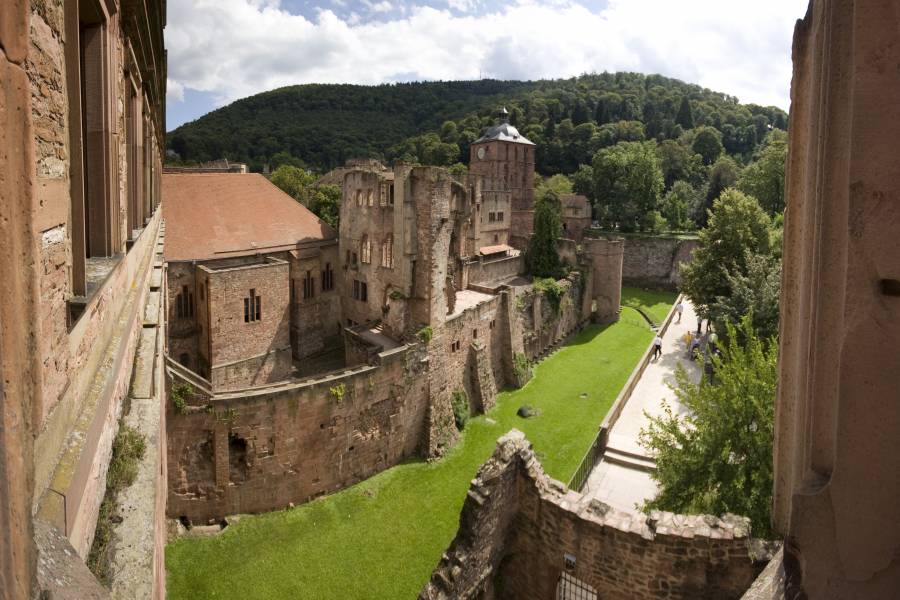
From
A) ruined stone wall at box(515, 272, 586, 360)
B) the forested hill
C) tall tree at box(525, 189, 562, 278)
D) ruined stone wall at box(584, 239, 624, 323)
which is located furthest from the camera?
the forested hill

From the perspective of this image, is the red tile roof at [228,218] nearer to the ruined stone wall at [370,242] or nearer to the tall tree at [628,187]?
the ruined stone wall at [370,242]

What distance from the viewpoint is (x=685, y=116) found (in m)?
111

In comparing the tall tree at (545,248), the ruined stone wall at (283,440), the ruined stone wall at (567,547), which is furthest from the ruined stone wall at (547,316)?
the ruined stone wall at (567,547)

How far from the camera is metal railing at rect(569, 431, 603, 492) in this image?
Answer: 15672 mm

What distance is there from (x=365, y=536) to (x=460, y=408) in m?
8.53

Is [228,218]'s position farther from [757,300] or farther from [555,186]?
[555,186]

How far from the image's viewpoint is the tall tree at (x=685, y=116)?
111 meters

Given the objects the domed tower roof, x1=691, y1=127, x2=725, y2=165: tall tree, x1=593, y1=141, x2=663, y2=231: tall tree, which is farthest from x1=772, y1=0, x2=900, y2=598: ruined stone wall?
x1=691, y1=127, x2=725, y2=165: tall tree

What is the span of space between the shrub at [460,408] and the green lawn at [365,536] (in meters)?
0.37

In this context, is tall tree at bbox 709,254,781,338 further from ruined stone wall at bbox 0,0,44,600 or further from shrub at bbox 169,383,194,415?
ruined stone wall at bbox 0,0,44,600

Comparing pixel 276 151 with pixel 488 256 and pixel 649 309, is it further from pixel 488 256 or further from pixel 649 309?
pixel 649 309

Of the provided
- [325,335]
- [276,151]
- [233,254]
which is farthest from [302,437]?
[276,151]

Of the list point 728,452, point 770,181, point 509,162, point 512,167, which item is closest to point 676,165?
point 512,167

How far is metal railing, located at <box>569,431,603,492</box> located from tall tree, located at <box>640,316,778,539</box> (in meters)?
3.30
